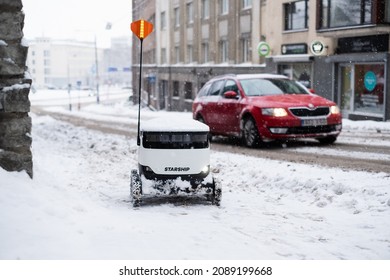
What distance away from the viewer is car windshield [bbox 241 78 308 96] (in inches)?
545

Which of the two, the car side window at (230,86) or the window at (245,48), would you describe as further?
the window at (245,48)

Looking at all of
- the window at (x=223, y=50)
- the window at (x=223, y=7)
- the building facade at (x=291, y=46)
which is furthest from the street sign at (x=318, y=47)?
Result: the window at (x=223, y=7)

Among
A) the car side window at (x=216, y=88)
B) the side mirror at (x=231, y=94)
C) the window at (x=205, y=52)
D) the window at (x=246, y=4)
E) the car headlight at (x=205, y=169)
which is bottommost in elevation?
the car headlight at (x=205, y=169)

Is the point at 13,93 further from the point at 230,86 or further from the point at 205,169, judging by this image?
the point at 230,86

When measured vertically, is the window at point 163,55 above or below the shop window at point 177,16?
below

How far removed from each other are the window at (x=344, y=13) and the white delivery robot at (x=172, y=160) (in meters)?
17.7

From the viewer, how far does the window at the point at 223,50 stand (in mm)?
36594

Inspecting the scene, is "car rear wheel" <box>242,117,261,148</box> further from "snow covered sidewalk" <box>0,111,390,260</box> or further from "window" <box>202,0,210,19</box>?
"window" <box>202,0,210,19</box>

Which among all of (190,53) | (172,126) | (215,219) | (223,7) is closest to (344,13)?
(223,7)

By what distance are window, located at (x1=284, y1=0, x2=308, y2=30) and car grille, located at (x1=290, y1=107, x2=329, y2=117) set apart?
16.6m

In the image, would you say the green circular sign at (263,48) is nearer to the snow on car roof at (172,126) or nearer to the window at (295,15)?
the window at (295,15)

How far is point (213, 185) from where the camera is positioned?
712 centimetres

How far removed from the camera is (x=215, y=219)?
646cm

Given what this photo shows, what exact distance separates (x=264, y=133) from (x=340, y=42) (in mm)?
14548
